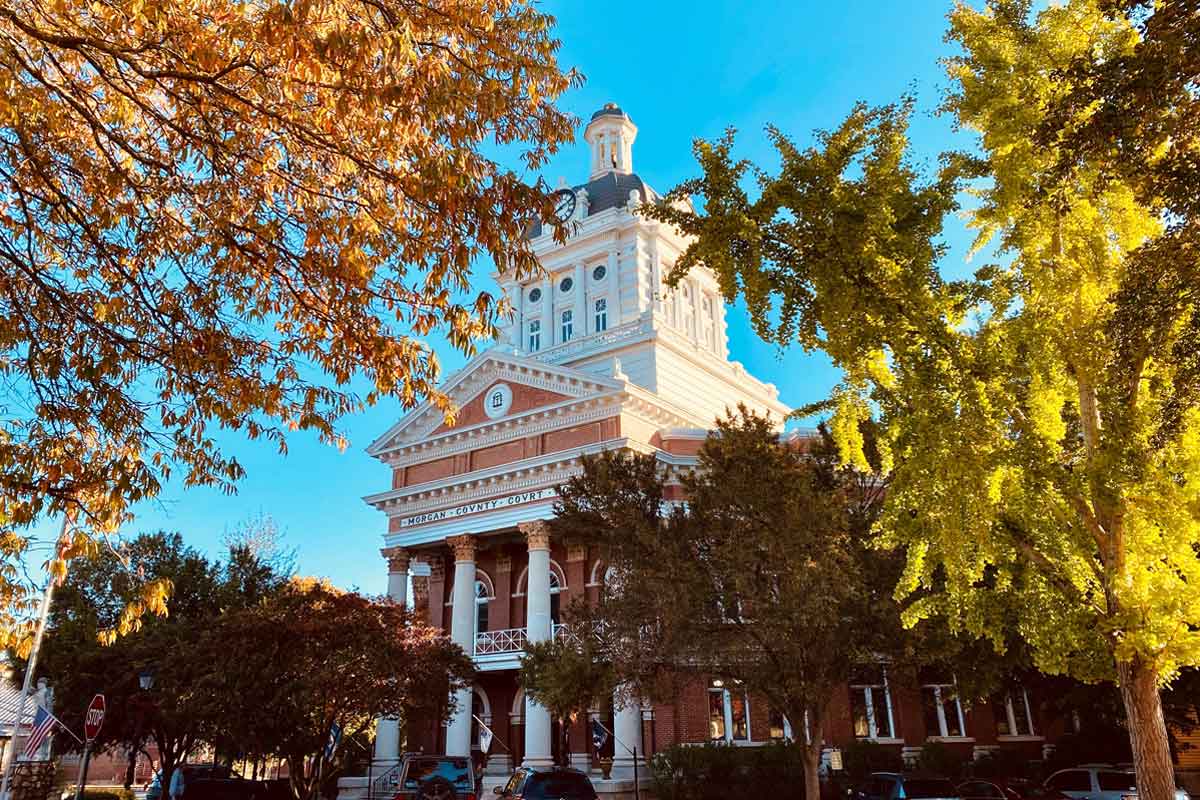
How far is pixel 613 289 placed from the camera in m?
48.7

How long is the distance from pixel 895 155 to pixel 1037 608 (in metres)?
6.98

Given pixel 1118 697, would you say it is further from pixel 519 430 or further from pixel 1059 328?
pixel 519 430

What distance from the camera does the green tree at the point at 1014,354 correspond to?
1135 cm

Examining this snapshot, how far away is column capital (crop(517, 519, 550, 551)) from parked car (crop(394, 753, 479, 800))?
560 inches

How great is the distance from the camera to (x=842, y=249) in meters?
11.5

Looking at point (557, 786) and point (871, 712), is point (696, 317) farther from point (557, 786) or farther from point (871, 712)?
point (557, 786)

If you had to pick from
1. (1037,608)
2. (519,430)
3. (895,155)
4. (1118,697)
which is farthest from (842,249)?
(519,430)

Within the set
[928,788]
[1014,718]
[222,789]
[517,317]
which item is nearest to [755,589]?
[928,788]

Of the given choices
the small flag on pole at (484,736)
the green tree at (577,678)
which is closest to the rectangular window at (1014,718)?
the small flag on pole at (484,736)

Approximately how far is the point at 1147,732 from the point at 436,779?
12.8 m

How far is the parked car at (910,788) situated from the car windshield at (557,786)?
22.4 ft

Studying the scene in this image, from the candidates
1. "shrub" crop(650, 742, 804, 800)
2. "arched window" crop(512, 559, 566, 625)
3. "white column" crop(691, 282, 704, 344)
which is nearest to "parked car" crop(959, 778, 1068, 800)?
"shrub" crop(650, 742, 804, 800)

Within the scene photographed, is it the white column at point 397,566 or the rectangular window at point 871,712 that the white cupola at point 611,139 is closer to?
the white column at point 397,566

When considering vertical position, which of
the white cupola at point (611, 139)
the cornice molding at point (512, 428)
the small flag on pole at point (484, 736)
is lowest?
the small flag on pole at point (484, 736)
